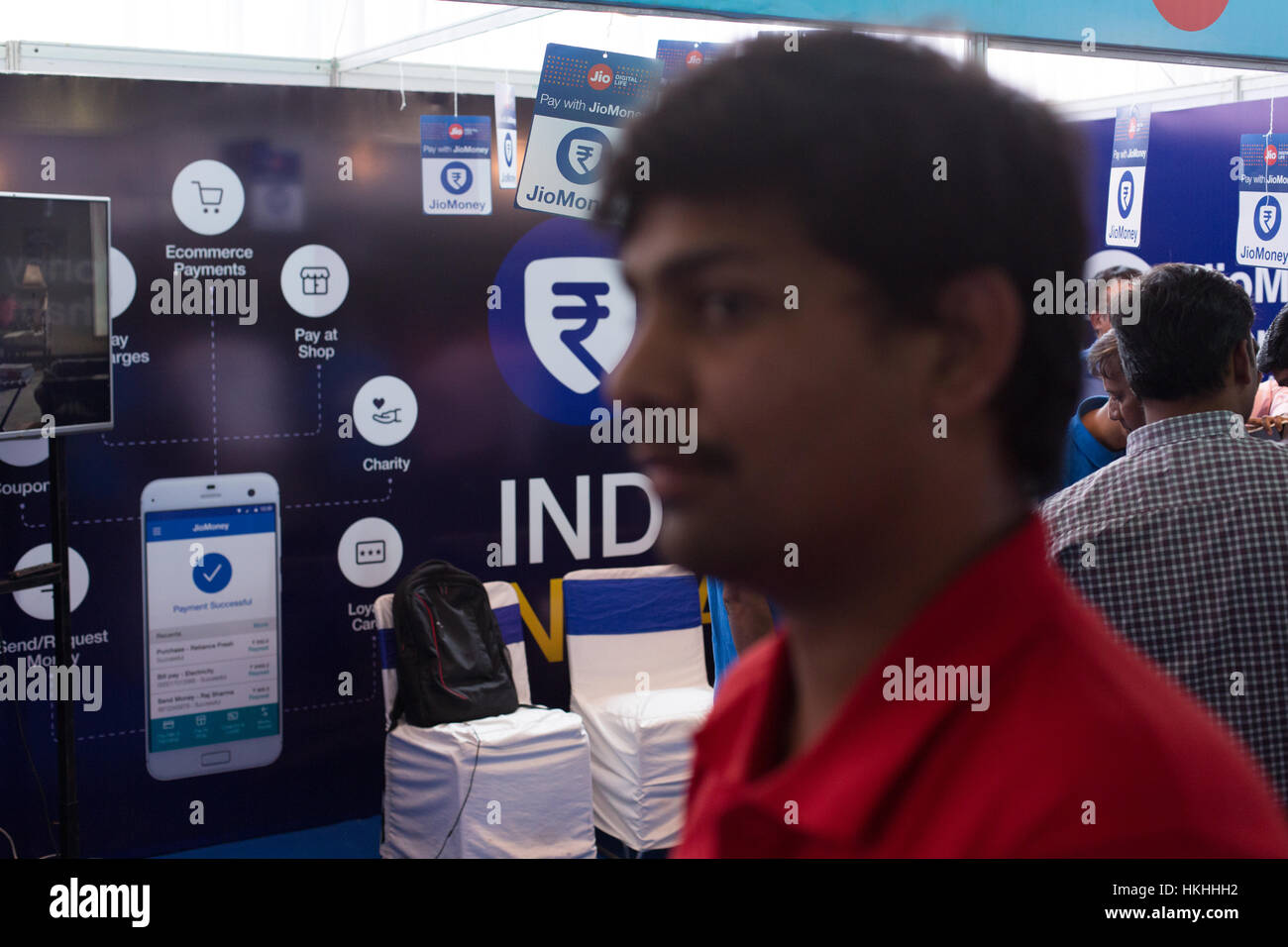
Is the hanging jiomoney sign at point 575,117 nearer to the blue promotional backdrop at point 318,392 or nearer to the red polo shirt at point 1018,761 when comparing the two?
the blue promotional backdrop at point 318,392

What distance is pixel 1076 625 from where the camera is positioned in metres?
0.51

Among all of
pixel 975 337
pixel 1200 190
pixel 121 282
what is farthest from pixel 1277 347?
pixel 121 282

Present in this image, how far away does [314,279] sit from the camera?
4266mm

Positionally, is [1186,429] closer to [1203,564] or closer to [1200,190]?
[1203,564]

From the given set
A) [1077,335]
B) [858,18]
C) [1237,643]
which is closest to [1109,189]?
[858,18]

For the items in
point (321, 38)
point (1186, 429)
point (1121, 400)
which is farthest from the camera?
point (321, 38)

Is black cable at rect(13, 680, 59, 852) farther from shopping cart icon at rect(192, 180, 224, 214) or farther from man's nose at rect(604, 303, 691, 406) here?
man's nose at rect(604, 303, 691, 406)

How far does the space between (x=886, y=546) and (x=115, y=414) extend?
392 centimetres

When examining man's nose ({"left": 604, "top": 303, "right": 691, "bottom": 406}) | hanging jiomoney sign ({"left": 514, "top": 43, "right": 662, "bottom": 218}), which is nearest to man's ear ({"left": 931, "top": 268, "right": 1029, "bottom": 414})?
man's nose ({"left": 604, "top": 303, "right": 691, "bottom": 406})

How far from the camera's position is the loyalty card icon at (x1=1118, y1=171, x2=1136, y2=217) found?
4.81 metres

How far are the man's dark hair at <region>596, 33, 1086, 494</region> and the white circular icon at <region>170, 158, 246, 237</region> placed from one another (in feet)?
12.8

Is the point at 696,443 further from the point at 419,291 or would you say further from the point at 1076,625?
the point at 419,291

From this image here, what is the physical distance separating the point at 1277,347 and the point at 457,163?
2840 mm

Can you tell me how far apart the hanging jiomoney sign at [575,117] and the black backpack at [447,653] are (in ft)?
4.80
